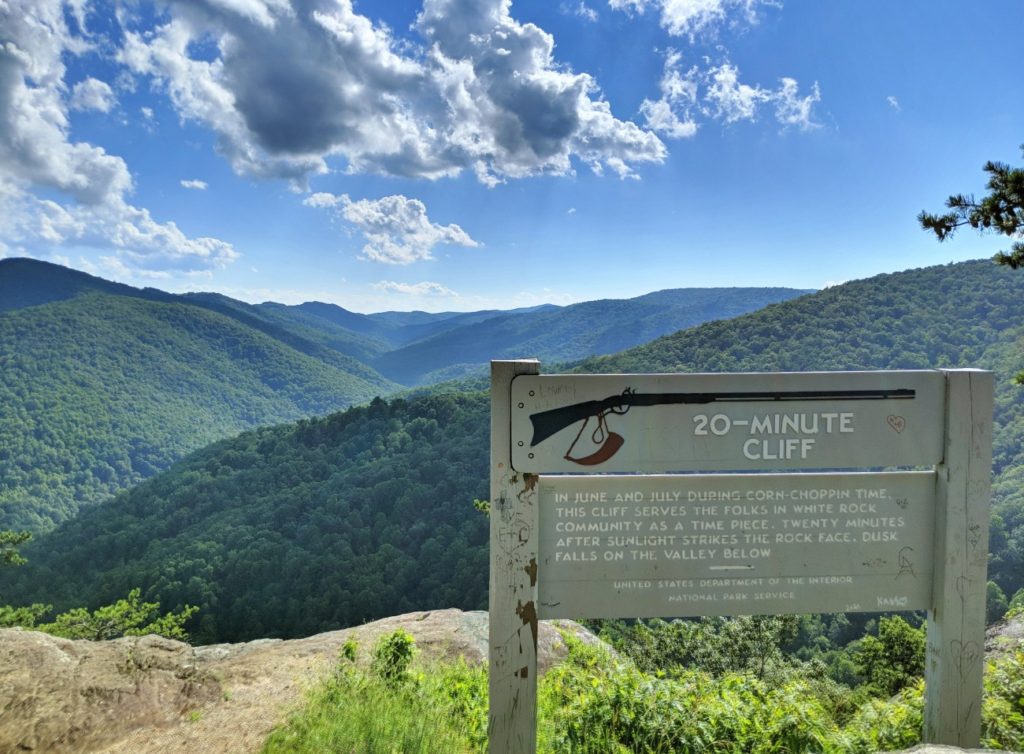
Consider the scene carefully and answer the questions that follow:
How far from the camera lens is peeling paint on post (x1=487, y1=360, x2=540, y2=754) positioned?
9.38ft

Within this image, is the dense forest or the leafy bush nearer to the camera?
the leafy bush

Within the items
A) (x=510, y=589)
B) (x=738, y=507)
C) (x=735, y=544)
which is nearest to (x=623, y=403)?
(x=738, y=507)

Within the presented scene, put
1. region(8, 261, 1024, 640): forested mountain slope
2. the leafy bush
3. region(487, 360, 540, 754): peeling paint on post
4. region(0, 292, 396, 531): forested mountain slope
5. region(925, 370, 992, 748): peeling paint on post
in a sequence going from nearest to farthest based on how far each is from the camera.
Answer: region(487, 360, 540, 754): peeling paint on post → region(925, 370, 992, 748): peeling paint on post → the leafy bush → region(8, 261, 1024, 640): forested mountain slope → region(0, 292, 396, 531): forested mountain slope

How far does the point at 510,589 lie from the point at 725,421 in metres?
1.42

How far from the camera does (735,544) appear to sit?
2.96 metres

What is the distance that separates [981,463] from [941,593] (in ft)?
2.40

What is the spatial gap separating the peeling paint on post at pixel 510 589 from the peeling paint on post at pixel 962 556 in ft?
7.22

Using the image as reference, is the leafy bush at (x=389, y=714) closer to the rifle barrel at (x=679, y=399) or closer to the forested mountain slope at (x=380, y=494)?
the rifle barrel at (x=679, y=399)

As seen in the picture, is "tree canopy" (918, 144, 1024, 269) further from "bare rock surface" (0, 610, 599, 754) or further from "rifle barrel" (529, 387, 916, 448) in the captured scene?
"bare rock surface" (0, 610, 599, 754)

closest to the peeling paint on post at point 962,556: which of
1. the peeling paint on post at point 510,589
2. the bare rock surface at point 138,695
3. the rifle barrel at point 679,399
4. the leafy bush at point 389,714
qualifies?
the rifle barrel at point 679,399

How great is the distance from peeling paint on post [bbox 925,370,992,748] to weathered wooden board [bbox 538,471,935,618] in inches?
3.7

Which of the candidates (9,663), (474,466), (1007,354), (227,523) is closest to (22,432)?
(227,523)

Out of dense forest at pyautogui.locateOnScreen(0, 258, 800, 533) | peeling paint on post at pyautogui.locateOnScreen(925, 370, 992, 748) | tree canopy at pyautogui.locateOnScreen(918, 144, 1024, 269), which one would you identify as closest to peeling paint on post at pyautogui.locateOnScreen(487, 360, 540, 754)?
peeling paint on post at pyautogui.locateOnScreen(925, 370, 992, 748)

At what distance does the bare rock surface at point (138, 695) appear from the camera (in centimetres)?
340
